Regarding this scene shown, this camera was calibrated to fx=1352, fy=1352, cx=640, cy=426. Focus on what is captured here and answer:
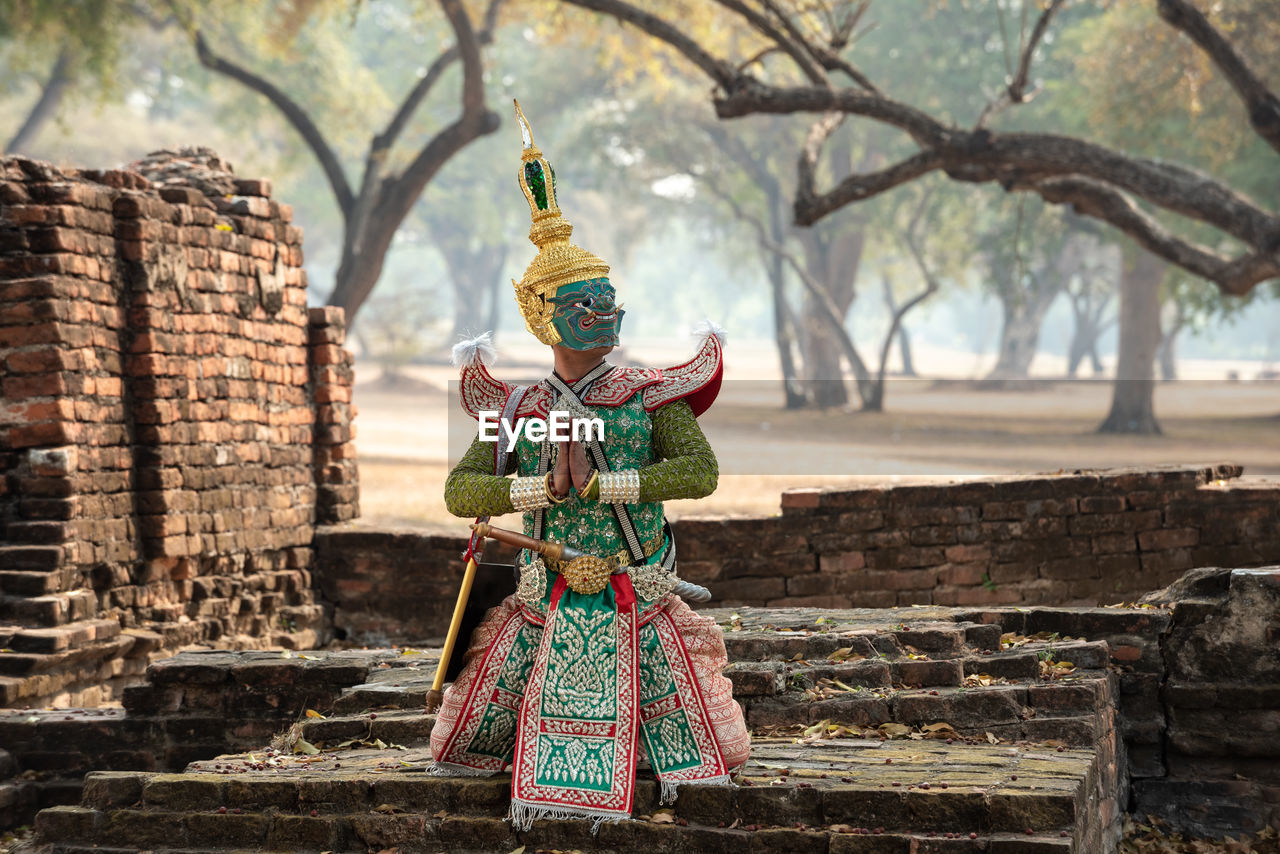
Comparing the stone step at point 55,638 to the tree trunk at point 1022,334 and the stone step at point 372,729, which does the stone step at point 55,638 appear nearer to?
the stone step at point 372,729

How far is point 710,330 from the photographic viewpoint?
13.8 feet

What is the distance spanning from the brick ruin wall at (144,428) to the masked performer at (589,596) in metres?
3.36

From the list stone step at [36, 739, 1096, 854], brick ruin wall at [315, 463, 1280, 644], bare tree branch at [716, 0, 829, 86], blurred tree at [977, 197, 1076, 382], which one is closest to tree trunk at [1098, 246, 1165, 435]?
blurred tree at [977, 197, 1076, 382]

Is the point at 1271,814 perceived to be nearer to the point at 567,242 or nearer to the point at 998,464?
the point at 567,242

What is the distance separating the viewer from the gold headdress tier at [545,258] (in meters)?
4.07

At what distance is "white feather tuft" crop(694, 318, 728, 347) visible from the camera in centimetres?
418

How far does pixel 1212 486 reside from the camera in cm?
831

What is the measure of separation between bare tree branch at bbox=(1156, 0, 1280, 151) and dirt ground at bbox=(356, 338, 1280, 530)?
2.87 m

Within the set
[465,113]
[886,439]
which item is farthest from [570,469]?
[886,439]

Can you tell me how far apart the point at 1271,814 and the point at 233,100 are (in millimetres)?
26910

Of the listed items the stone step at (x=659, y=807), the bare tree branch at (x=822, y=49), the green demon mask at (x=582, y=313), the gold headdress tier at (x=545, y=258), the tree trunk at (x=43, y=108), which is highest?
the tree trunk at (x=43, y=108)

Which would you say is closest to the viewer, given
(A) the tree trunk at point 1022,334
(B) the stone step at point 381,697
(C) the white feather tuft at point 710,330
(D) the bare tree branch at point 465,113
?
(C) the white feather tuft at point 710,330

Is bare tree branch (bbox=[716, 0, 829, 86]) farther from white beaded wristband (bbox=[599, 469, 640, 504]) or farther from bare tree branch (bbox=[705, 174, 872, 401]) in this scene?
bare tree branch (bbox=[705, 174, 872, 401])

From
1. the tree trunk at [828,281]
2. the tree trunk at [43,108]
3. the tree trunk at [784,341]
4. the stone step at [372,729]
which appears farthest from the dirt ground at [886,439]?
the tree trunk at [43,108]
